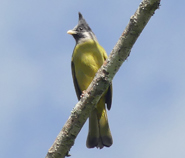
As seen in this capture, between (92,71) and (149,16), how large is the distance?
2.61 m

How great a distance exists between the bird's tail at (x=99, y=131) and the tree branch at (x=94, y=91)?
5.62 ft

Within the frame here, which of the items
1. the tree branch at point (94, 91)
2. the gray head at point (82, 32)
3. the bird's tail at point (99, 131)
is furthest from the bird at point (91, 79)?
the tree branch at point (94, 91)

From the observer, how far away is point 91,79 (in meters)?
6.45

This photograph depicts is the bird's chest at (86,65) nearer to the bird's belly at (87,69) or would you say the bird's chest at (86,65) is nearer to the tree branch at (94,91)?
the bird's belly at (87,69)

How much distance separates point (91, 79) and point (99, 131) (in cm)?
83

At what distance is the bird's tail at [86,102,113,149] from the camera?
598 centimetres

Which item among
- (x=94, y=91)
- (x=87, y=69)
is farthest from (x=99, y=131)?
(x=94, y=91)

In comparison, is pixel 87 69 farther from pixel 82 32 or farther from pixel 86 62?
pixel 82 32

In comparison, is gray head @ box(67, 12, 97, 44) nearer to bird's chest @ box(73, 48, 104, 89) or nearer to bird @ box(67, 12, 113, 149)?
bird @ box(67, 12, 113, 149)

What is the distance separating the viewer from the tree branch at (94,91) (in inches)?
158

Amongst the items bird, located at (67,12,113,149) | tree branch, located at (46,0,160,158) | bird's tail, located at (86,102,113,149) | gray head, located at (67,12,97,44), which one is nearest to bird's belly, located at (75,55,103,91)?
bird, located at (67,12,113,149)

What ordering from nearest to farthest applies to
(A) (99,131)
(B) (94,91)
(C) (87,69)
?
(B) (94,91), (A) (99,131), (C) (87,69)

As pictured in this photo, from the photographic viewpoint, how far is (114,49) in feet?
13.5

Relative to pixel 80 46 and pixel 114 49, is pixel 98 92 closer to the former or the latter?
pixel 114 49
